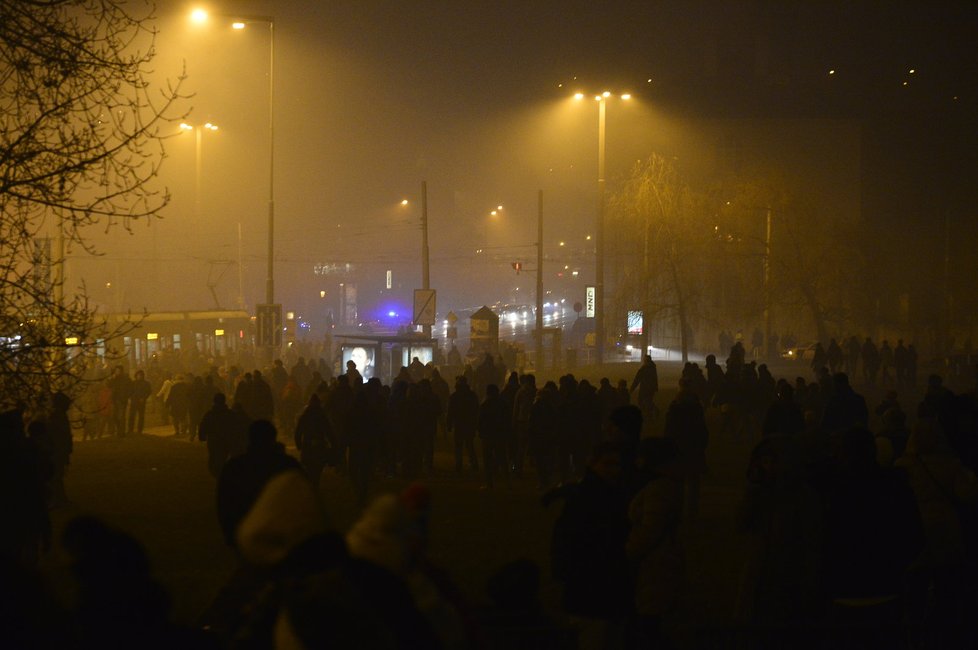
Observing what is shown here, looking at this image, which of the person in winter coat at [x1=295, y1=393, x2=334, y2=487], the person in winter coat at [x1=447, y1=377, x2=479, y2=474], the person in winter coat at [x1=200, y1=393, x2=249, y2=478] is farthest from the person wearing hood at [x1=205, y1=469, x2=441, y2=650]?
the person in winter coat at [x1=447, y1=377, x2=479, y2=474]

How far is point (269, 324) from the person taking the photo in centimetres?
3028

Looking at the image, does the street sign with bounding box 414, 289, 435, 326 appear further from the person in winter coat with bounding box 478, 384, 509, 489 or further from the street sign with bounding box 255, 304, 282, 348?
the person in winter coat with bounding box 478, 384, 509, 489

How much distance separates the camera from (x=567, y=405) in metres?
15.7

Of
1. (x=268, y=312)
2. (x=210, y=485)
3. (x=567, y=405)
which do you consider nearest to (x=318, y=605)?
(x=567, y=405)

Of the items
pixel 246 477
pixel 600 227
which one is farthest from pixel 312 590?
pixel 600 227

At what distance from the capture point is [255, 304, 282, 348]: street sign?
30.1 meters

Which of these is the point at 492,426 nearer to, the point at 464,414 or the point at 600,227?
the point at 464,414

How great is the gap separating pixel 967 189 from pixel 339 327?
1945 inches

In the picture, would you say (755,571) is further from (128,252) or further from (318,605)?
(128,252)

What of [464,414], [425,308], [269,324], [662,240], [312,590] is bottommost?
[464,414]

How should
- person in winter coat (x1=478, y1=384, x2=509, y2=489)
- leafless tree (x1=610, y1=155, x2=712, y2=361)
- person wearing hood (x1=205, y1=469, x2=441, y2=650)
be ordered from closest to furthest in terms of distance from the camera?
person wearing hood (x1=205, y1=469, x2=441, y2=650), person in winter coat (x1=478, y1=384, x2=509, y2=489), leafless tree (x1=610, y1=155, x2=712, y2=361)

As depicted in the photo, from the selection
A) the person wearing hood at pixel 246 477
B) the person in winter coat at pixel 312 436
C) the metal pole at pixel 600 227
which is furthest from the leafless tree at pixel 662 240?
the person wearing hood at pixel 246 477

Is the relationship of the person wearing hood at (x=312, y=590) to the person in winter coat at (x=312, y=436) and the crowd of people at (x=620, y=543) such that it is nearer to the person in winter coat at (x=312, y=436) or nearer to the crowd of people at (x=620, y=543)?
the crowd of people at (x=620, y=543)

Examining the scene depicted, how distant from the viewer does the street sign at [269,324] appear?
1187 inches
